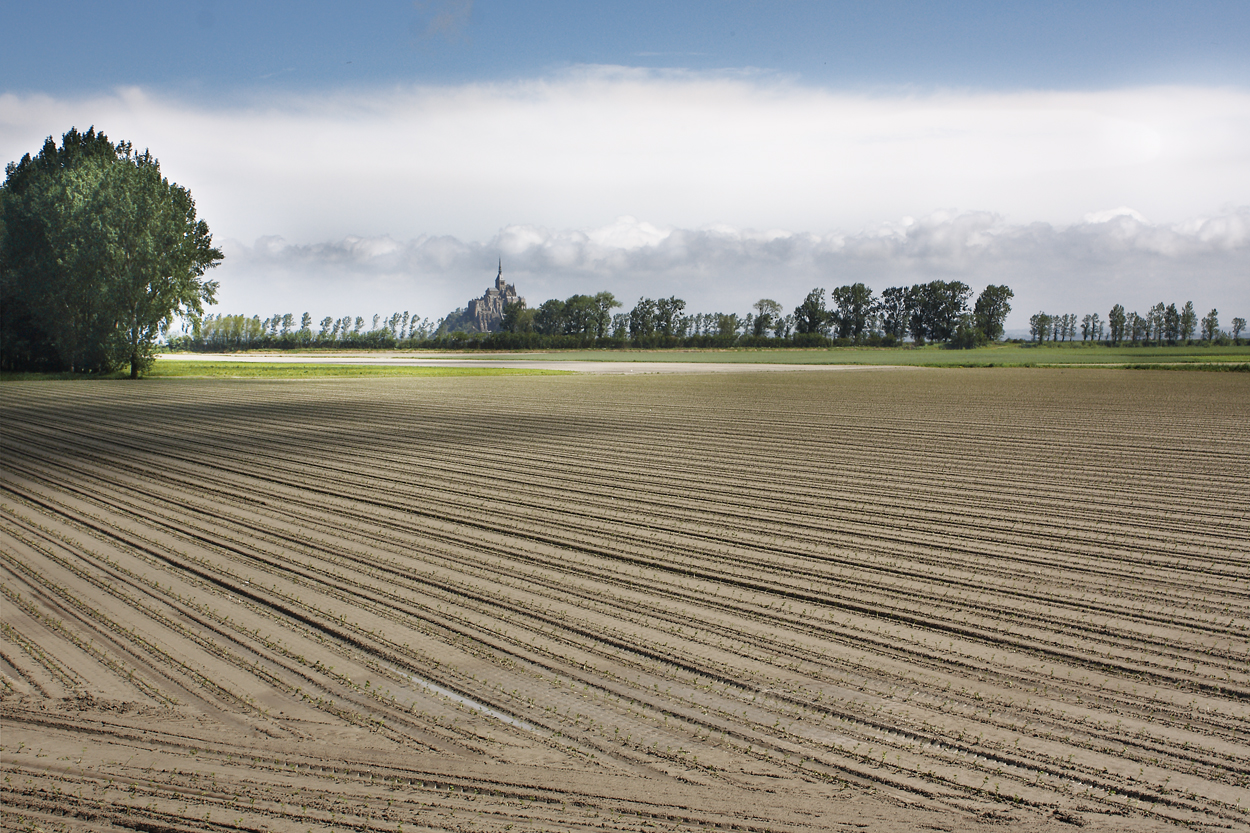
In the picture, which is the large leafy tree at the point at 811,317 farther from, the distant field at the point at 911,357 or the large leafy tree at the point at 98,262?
the large leafy tree at the point at 98,262

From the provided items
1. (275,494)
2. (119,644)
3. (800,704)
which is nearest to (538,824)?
(800,704)

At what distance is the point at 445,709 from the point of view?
4.35 meters

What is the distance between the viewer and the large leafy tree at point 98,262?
1467 inches

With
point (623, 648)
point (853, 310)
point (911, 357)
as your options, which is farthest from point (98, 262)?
point (853, 310)

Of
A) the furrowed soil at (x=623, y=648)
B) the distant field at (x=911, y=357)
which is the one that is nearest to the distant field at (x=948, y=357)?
the distant field at (x=911, y=357)

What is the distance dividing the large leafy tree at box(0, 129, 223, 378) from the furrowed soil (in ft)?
102

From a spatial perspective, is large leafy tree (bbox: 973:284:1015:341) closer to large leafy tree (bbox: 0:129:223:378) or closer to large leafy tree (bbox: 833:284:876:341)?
large leafy tree (bbox: 833:284:876:341)

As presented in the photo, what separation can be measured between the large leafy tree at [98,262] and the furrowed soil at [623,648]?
31160 millimetres

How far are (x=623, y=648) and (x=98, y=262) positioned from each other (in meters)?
41.1

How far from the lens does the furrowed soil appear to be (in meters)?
3.61

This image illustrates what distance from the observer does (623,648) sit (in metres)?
5.16

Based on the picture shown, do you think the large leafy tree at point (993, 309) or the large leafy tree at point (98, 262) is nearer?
the large leafy tree at point (98, 262)

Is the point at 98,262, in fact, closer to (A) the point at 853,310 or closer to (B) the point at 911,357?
(B) the point at 911,357

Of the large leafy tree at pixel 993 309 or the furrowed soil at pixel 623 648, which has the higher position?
the large leafy tree at pixel 993 309
